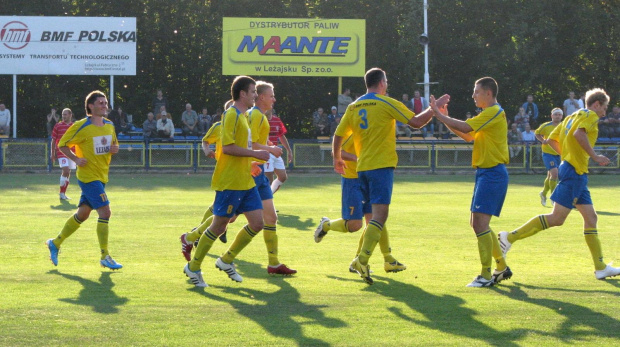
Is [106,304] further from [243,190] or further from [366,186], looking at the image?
[366,186]

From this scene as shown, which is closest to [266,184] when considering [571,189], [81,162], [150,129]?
[81,162]

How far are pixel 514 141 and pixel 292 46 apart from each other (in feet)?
29.9

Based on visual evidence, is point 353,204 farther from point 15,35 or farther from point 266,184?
point 15,35

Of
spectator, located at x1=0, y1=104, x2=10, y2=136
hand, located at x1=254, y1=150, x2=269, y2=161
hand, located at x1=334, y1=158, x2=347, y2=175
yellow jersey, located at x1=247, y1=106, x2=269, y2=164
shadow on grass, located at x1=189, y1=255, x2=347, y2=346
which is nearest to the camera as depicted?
shadow on grass, located at x1=189, y1=255, x2=347, y2=346

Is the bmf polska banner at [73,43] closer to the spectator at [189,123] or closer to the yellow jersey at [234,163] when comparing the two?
the spectator at [189,123]

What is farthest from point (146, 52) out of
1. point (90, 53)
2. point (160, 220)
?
point (160, 220)

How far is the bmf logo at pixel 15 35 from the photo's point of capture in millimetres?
32250

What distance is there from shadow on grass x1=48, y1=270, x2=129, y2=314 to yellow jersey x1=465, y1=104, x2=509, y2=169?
11.4ft

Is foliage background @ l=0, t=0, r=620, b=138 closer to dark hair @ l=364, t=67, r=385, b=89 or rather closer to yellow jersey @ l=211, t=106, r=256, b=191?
dark hair @ l=364, t=67, r=385, b=89

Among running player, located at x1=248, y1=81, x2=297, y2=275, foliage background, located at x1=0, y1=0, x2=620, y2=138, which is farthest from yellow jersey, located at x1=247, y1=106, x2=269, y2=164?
foliage background, located at x1=0, y1=0, x2=620, y2=138

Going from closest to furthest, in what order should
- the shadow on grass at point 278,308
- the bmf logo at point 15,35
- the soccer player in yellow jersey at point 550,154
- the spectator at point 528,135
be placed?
the shadow on grass at point 278,308
the soccer player in yellow jersey at point 550,154
the spectator at point 528,135
the bmf logo at point 15,35

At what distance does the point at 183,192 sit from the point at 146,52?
56.8 ft

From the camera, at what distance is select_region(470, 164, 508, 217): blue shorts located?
8070 mm

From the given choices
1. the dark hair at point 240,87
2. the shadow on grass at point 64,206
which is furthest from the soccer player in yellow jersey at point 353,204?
the shadow on grass at point 64,206
